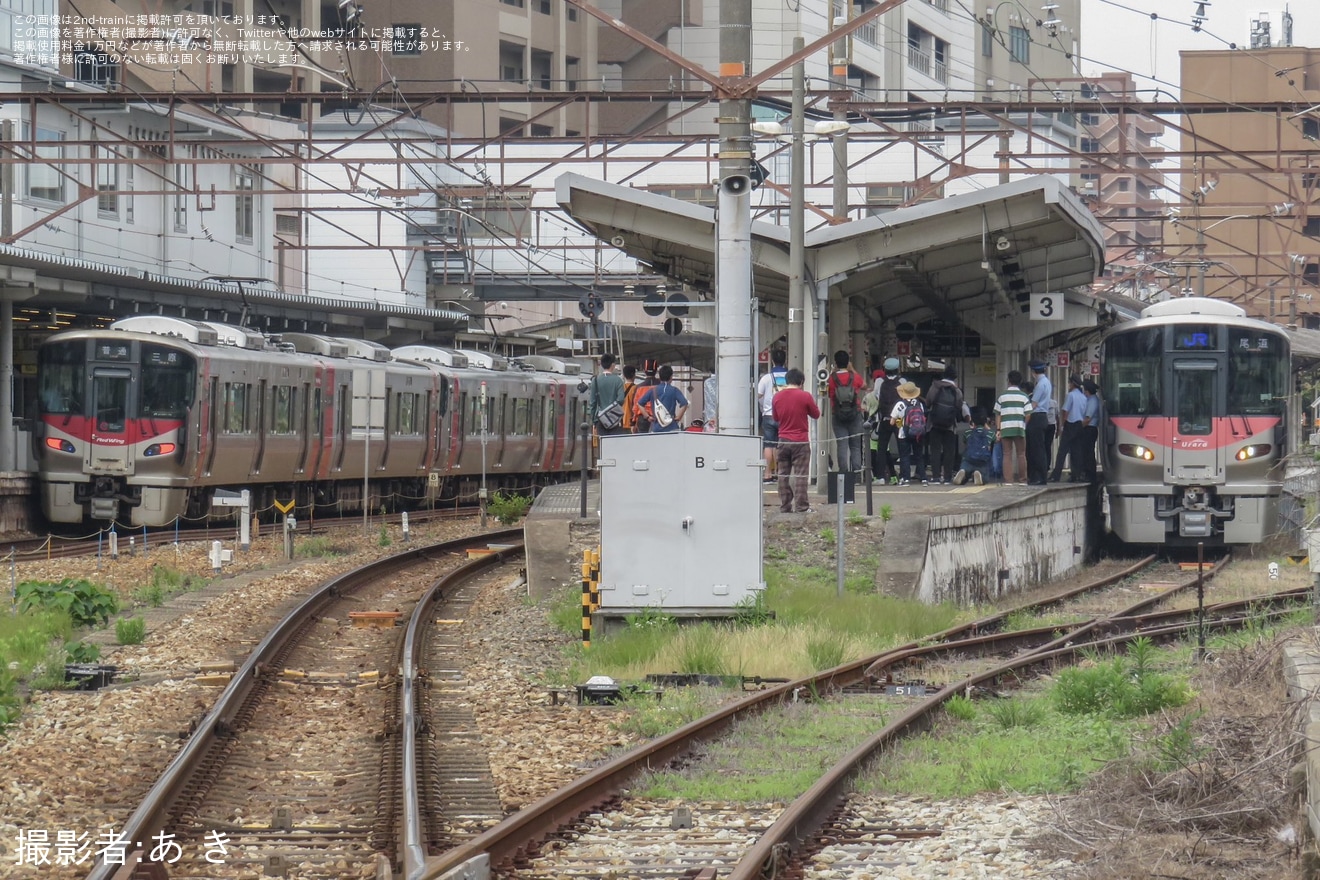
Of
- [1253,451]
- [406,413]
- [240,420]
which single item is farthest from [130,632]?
[406,413]

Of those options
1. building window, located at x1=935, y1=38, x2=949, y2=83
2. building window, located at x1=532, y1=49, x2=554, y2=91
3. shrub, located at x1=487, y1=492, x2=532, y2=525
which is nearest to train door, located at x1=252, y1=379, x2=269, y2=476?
shrub, located at x1=487, y1=492, x2=532, y2=525

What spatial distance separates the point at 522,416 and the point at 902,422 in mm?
15716

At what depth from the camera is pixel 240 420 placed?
1067 inches

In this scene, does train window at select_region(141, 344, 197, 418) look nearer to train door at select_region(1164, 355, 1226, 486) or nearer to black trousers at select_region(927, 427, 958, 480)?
black trousers at select_region(927, 427, 958, 480)

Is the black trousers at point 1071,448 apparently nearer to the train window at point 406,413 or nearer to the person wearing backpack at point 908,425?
the person wearing backpack at point 908,425

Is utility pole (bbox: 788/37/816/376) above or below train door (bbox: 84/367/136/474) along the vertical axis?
above

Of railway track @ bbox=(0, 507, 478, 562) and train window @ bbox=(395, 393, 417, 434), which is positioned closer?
railway track @ bbox=(0, 507, 478, 562)

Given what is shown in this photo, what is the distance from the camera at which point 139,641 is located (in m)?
14.0

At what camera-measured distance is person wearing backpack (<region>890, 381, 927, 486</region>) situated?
23.1 metres

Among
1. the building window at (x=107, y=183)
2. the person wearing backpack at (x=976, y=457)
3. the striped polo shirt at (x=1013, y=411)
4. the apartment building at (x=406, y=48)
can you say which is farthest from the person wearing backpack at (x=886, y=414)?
the apartment building at (x=406, y=48)

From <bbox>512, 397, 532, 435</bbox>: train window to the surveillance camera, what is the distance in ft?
72.7

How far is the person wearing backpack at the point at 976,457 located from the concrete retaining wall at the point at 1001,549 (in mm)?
1318

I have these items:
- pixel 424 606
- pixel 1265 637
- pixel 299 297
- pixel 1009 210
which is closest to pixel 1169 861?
pixel 1265 637

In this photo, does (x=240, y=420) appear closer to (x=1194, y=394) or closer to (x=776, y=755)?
(x=1194, y=394)
